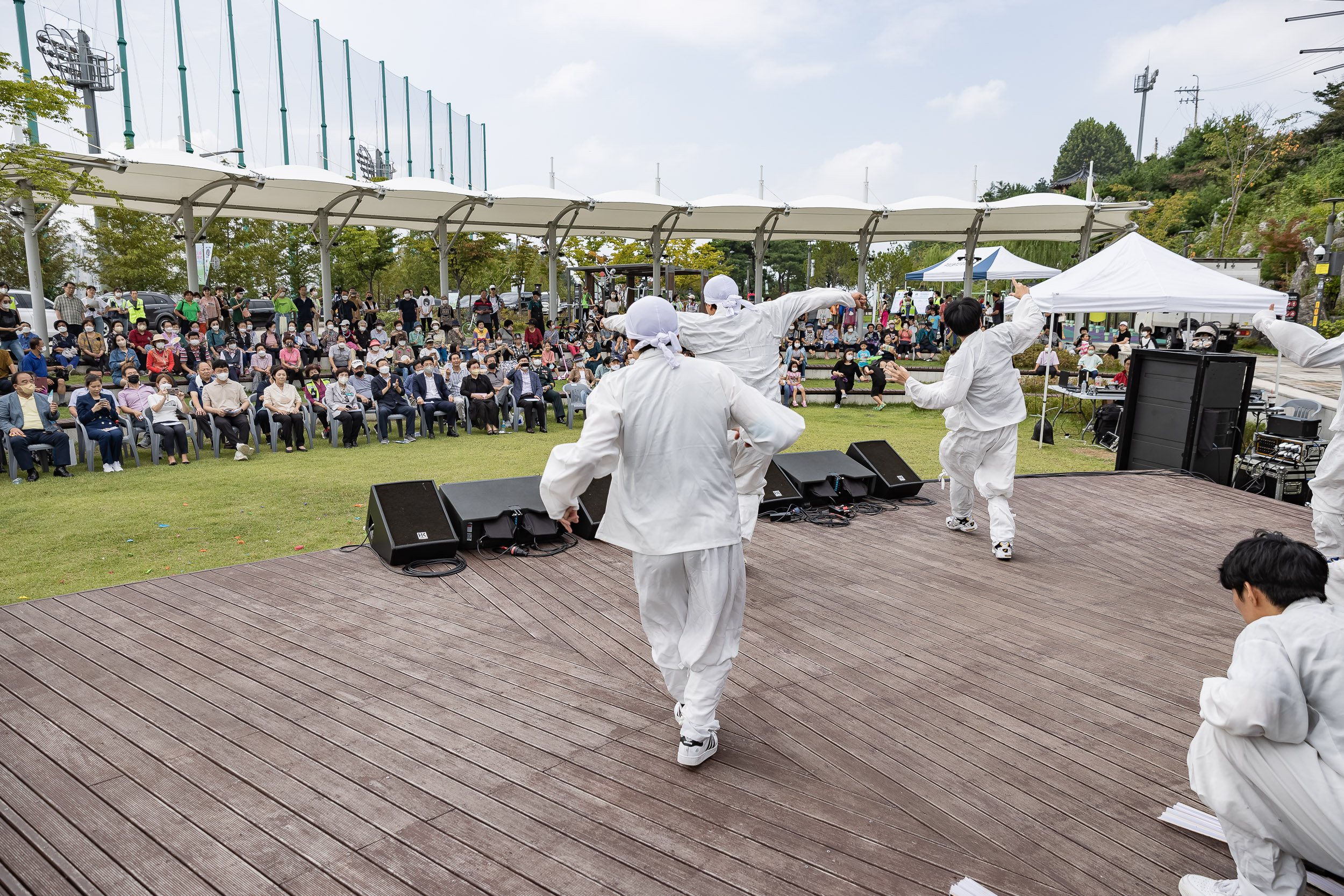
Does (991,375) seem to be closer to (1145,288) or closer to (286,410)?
(1145,288)

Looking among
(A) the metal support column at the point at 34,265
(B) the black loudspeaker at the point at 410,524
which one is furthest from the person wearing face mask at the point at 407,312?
(B) the black loudspeaker at the point at 410,524

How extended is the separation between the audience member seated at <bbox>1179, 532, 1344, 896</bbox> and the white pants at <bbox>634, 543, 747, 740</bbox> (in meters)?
1.45

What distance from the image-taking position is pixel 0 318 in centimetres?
1141

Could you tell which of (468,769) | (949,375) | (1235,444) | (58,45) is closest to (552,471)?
(468,769)

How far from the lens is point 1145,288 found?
10359mm

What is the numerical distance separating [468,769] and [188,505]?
217 inches

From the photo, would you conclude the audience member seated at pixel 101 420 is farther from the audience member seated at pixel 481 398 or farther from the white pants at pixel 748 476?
the white pants at pixel 748 476

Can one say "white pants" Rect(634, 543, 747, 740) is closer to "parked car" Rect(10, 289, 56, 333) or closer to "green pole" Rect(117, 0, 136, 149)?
"parked car" Rect(10, 289, 56, 333)

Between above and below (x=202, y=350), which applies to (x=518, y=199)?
above

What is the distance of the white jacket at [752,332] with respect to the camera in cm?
532

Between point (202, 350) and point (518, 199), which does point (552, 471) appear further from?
point (518, 199)

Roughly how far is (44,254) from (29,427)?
866 inches

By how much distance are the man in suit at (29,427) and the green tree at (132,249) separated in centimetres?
1830

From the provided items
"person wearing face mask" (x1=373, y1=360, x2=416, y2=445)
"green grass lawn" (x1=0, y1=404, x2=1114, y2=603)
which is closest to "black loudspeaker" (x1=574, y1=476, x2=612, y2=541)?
"green grass lawn" (x1=0, y1=404, x2=1114, y2=603)
